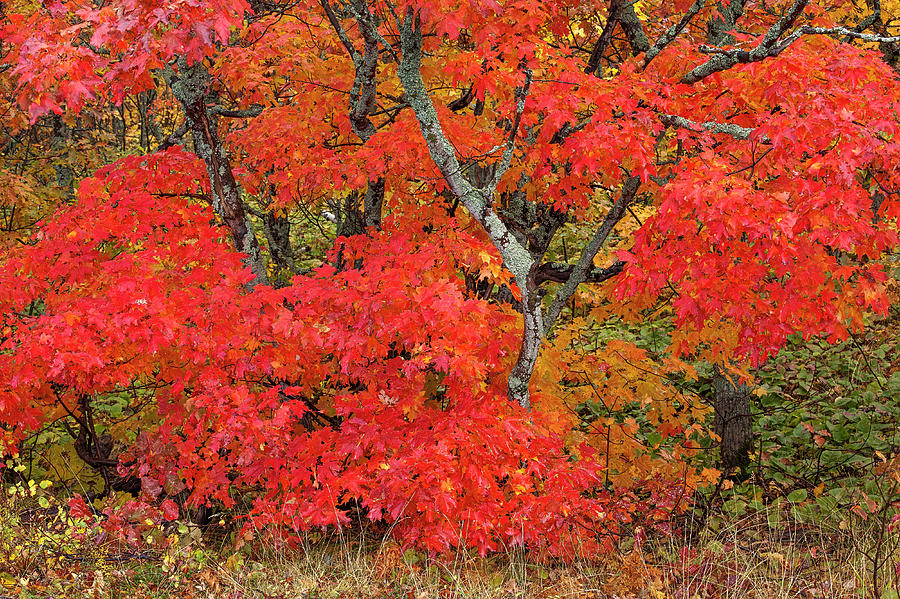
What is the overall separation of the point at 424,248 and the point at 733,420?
15.3 ft

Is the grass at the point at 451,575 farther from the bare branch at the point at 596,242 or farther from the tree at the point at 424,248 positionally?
the bare branch at the point at 596,242

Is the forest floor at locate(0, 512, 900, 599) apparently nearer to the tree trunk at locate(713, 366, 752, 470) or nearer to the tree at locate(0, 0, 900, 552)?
the tree at locate(0, 0, 900, 552)

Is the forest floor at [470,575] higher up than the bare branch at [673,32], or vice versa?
the bare branch at [673,32]

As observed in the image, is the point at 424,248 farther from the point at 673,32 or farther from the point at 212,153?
the point at 673,32

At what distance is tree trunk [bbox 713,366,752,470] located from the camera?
8.12m

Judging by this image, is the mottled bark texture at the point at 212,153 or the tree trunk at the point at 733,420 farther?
the tree trunk at the point at 733,420

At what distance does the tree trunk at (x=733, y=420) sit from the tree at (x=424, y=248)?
60.8 inches

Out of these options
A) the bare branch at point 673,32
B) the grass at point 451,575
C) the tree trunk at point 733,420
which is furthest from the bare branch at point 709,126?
the tree trunk at point 733,420

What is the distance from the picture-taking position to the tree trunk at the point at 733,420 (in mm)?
8125

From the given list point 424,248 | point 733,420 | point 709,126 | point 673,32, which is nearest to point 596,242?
point 709,126

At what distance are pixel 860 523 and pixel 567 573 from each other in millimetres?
2516

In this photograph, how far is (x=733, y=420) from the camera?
816 centimetres

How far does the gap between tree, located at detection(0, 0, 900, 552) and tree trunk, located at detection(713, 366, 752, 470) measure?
60.8 inches

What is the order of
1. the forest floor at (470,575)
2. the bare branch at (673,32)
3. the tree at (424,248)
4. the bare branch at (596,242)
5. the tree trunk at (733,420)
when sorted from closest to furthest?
1. the forest floor at (470,575)
2. the tree at (424,248)
3. the bare branch at (673,32)
4. the bare branch at (596,242)
5. the tree trunk at (733,420)
